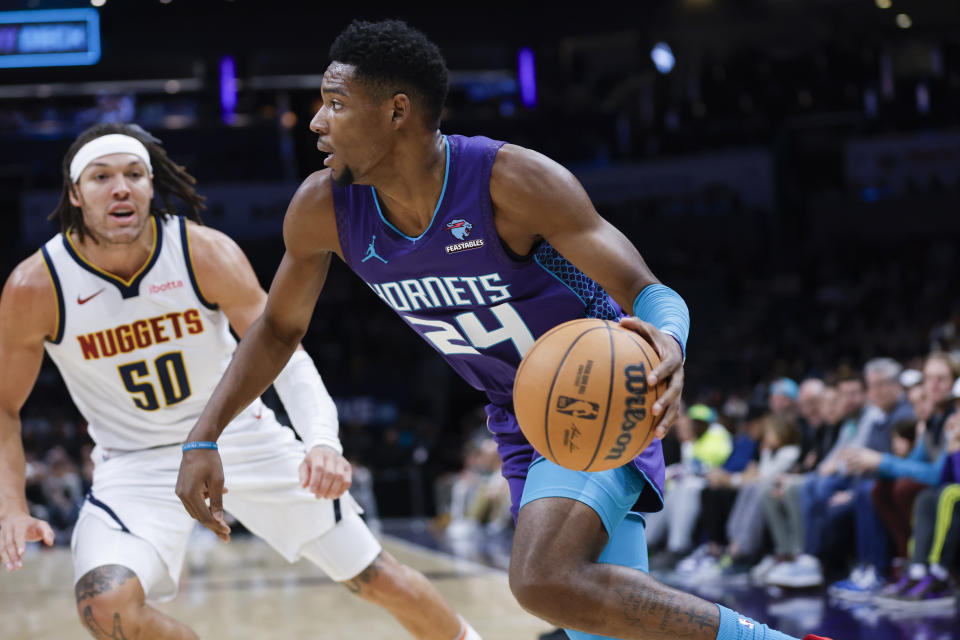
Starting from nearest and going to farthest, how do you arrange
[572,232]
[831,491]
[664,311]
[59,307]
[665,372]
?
[665,372]
[664,311]
[572,232]
[59,307]
[831,491]

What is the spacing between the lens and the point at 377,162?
2828 mm

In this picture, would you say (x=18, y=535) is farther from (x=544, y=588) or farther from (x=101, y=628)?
(x=544, y=588)

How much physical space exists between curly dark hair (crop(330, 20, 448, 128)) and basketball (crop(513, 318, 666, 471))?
80cm

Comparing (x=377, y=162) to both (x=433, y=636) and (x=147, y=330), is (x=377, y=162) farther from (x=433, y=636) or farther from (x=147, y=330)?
(x=433, y=636)

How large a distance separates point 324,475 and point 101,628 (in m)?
0.87

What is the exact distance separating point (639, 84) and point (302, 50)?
7870 millimetres

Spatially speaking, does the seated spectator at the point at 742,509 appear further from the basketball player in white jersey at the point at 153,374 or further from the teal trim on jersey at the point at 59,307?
the teal trim on jersey at the point at 59,307

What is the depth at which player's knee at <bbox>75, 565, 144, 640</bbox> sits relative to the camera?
325 cm

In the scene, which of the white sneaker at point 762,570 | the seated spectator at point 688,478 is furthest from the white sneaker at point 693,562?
the white sneaker at point 762,570

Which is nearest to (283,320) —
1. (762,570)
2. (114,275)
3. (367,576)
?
(114,275)

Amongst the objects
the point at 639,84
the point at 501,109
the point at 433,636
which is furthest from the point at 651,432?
the point at 639,84

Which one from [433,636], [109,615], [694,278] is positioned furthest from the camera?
[694,278]

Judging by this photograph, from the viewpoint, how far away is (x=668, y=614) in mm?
2516

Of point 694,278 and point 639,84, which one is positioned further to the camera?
point 639,84
